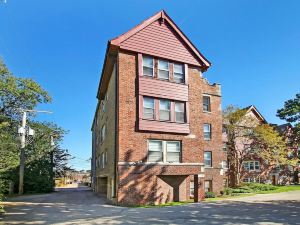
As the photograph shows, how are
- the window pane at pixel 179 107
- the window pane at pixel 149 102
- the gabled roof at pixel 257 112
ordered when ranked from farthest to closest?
the gabled roof at pixel 257 112
the window pane at pixel 179 107
the window pane at pixel 149 102

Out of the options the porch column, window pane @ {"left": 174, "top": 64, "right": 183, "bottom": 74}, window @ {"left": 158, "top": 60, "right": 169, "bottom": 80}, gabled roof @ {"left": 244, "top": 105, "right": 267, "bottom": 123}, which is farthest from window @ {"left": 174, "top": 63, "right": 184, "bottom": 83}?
gabled roof @ {"left": 244, "top": 105, "right": 267, "bottom": 123}

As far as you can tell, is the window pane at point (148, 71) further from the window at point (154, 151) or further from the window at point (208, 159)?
the window at point (208, 159)

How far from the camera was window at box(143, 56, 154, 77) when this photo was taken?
24.5 metres

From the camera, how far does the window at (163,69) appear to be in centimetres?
2505

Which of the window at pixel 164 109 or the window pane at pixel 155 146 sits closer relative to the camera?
the window pane at pixel 155 146

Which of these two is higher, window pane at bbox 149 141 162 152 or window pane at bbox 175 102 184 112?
window pane at bbox 175 102 184 112

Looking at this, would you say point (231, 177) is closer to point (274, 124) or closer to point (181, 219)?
point (274, 124)

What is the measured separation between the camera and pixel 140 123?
23203 millimetres

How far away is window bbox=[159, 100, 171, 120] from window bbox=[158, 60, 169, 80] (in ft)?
6.35

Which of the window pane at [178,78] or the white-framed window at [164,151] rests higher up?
the window pane at [178,78]

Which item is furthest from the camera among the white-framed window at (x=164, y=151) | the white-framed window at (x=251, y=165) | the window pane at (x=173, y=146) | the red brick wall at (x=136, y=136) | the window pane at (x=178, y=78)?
the white-framed window at (x=251, y=165)

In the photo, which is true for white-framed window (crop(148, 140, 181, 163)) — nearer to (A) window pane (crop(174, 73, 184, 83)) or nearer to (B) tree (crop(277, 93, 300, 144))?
(A) window pane (crop(174, 73, 184, 83))

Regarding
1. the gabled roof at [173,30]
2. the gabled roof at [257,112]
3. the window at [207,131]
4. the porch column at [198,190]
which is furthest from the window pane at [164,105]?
the gabled roof at [257,112]

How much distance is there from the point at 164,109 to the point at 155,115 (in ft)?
3.25
